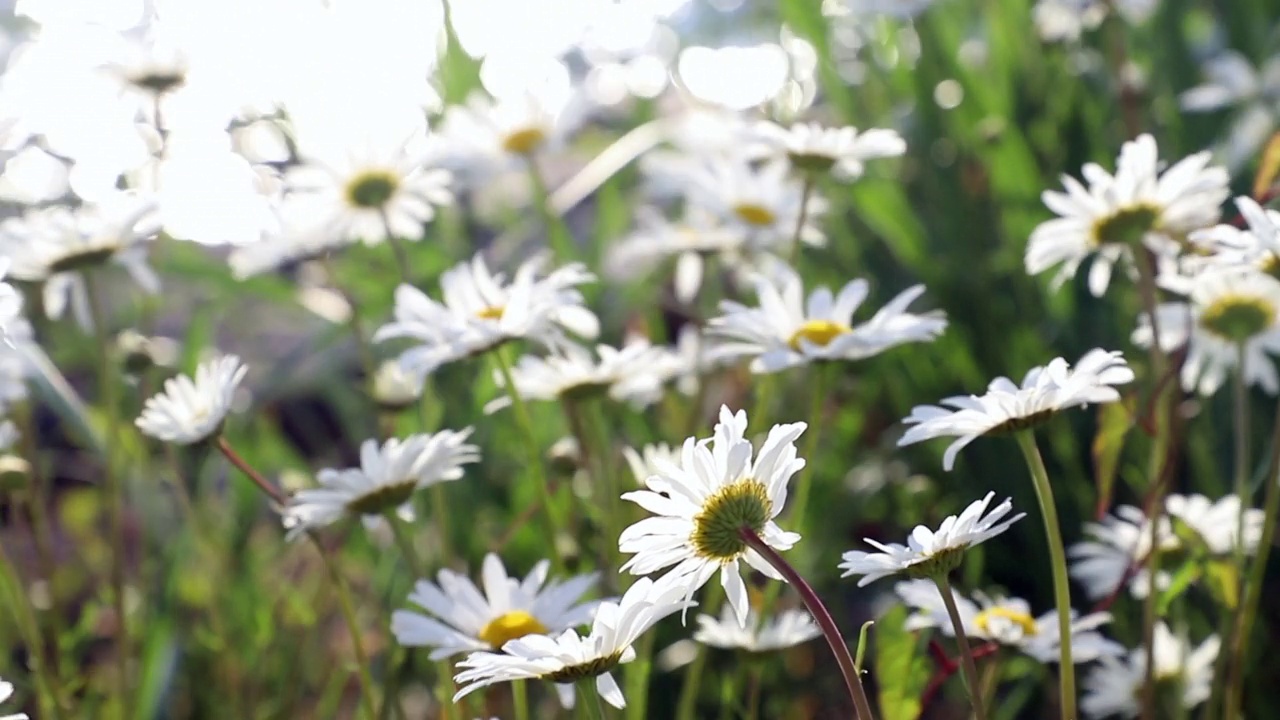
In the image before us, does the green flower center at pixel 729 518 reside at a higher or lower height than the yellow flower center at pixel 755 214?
higher

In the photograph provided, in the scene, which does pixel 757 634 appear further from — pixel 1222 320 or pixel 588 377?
pixel 1222 320

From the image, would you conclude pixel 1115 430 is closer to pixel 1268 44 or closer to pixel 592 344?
pixel 592 344

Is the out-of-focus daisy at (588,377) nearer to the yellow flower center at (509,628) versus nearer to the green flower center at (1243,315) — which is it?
the yellow flower center at (509,628)

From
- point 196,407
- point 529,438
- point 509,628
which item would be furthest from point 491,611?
point 196,407

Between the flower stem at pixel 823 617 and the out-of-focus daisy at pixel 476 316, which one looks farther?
the out-of-focus daisy at pixel 476 316

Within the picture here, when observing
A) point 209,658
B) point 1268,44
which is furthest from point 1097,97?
point 209,658

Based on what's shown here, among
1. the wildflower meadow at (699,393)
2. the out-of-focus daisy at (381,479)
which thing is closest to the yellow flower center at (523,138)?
the wildflower meadow at (699,393)
